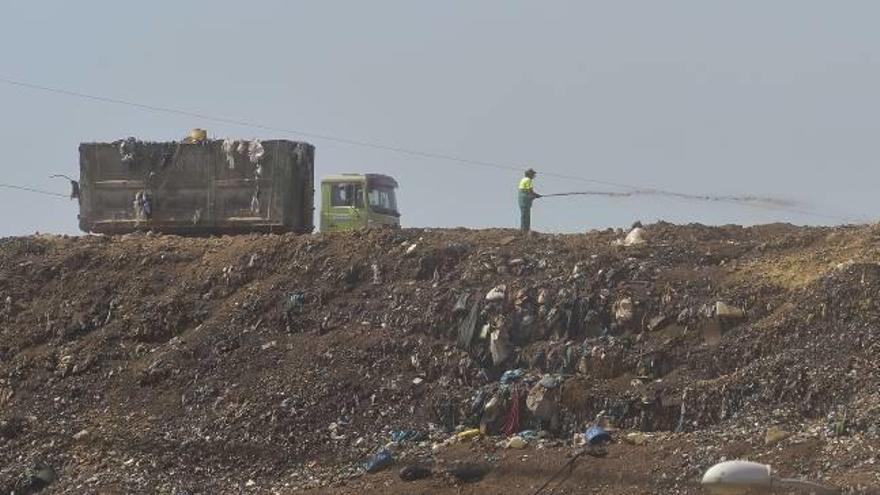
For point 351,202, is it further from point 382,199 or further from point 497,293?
point 497,293

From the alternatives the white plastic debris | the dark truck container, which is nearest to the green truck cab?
the dark truck container

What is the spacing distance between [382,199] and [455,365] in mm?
11021

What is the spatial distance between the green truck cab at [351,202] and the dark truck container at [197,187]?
9.12ft

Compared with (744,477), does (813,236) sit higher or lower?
higher

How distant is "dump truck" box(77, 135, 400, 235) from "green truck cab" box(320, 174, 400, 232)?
2804 mm

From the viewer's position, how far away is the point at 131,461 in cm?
1508

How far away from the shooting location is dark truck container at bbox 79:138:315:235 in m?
21.9

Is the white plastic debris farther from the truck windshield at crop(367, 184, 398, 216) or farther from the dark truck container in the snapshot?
the truck windshield at crop(367, 184, 398, 216)

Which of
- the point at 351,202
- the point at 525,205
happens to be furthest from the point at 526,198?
the point at 351,202

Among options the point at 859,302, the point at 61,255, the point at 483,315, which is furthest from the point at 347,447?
the point at 61,255

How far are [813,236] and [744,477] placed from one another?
32.0 ft

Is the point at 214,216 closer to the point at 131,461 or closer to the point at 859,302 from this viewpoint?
the point at 131,461

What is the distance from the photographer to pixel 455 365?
1533cm

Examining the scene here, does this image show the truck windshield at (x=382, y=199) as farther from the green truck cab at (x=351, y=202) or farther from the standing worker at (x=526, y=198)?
the standing worker at (x=526, y=198)
